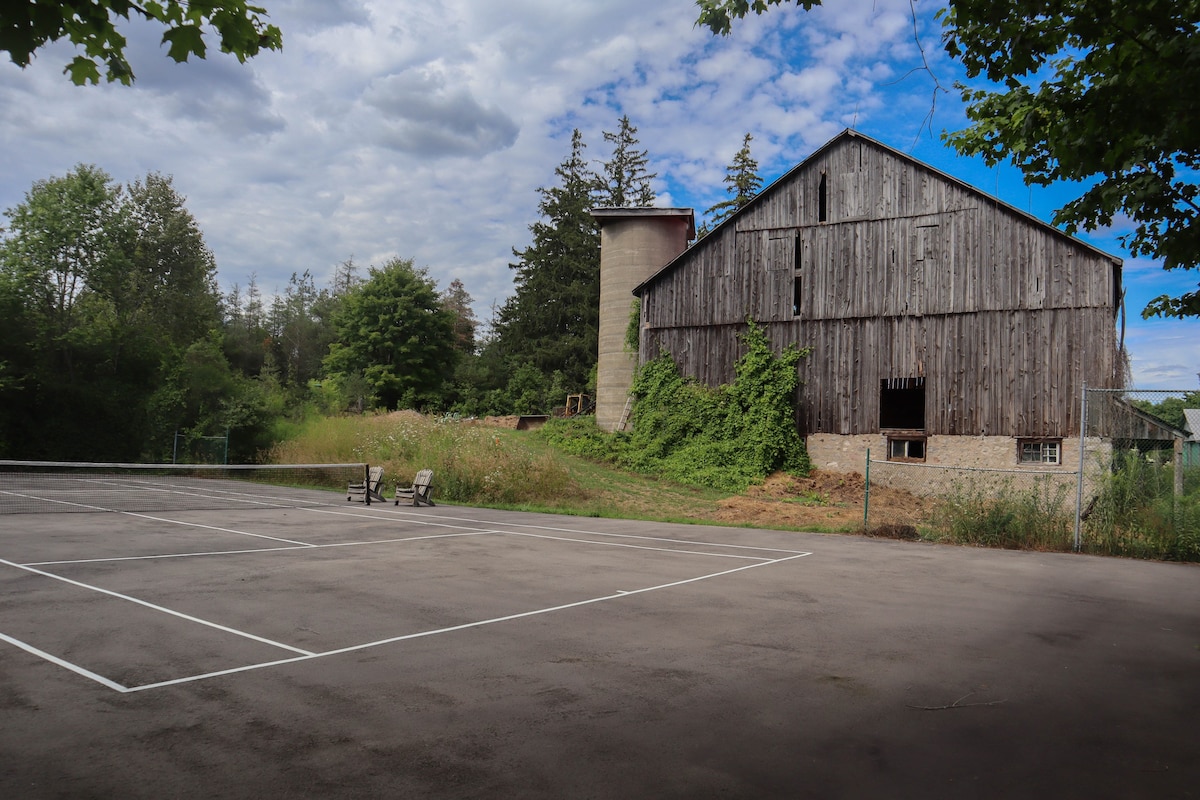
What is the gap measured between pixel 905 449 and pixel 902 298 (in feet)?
17.1

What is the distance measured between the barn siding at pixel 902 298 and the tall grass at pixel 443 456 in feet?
29.0

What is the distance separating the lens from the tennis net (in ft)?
62.8

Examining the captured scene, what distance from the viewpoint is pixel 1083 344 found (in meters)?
23.1

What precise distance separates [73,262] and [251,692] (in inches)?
1726

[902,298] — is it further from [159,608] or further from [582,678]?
[159,608]

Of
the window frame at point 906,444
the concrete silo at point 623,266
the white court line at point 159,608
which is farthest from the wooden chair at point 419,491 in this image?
the window frame at point 906,444

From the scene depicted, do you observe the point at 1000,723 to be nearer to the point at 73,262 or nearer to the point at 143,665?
the point at 143,665

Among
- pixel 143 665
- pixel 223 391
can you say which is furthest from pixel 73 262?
pixel 143 665

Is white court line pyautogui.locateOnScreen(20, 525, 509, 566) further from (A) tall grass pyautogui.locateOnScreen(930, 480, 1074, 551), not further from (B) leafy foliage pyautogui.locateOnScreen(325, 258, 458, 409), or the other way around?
(B) leafy foliage pyautogui.locateOnScreen(325, 258, 458, 409)

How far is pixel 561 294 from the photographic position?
59.1 metres

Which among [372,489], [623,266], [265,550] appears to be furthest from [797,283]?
[265,550]

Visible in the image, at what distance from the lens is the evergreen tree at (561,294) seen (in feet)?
192

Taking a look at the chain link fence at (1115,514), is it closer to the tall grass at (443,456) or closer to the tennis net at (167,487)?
the tall grass at (443,456)

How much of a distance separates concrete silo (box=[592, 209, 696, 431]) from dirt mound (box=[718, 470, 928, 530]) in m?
10.3
